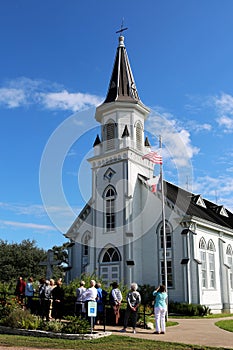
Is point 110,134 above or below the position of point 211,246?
above

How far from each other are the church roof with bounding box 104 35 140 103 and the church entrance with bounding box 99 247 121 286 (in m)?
12.9

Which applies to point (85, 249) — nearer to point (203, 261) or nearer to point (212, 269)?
point (203, 261)

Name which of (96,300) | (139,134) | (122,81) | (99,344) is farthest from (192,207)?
(99,344)

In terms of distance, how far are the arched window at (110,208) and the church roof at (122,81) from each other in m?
7.98

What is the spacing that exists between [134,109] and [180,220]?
10905 mm

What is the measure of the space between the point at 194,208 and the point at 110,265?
8.64 m

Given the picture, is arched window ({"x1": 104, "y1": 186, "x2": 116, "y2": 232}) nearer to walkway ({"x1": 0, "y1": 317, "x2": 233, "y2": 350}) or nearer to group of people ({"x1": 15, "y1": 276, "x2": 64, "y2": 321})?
group of people ({"x1": 15, "y1": 276, "x2": 64, "y2": 321})

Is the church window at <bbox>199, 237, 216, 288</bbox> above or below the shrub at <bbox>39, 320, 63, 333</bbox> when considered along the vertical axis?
above

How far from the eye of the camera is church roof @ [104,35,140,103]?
3569 cm

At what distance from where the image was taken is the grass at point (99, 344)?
11977 millimetres

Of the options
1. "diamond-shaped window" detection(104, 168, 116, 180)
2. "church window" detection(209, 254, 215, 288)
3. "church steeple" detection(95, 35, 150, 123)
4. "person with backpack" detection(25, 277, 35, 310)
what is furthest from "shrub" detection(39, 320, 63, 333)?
"church steeple" detection(95, 35, 150, 123)

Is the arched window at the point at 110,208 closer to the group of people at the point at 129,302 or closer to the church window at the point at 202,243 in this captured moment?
the church window at the point at 202,243

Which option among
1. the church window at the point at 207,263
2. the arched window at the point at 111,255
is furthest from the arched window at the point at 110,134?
the church window at the point at 207,263

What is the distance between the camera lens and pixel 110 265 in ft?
104
